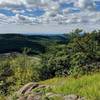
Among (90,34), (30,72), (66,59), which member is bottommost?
(30,72)

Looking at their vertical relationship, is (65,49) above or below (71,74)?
below

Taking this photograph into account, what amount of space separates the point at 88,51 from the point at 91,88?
69731 mm

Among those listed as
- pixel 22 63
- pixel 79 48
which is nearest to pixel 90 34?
pixel 79 48

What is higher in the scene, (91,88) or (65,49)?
(91,88)

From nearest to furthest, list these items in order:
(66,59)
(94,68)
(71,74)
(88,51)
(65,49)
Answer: (71,74) → (94,68) → (88,51) → (66,59) → (65,49)

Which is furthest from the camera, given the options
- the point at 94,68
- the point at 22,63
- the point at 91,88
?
the point at 22,63

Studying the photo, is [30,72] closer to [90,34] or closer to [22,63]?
[22,63]

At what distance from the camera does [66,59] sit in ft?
291

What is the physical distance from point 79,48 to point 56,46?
139 ft

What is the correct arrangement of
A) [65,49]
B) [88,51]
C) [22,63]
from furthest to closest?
[22,63]
[65,49]
[88,51]

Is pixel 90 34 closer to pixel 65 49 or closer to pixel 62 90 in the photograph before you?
pixel 65 49

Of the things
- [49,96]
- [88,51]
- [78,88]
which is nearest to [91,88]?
[78,88]

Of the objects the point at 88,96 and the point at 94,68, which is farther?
the point at 94,68

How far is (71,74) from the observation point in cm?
1546
